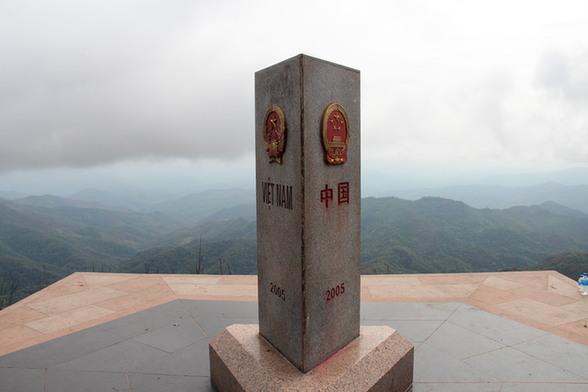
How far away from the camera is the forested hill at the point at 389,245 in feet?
152

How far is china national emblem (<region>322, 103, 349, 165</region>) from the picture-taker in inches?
117

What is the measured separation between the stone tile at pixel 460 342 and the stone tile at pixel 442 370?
165 millimetres

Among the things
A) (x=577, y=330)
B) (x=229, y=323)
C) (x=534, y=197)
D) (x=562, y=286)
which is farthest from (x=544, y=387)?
(x=534, y=197)

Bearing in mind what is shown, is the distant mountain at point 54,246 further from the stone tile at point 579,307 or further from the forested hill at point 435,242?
the stone tile at point 579,307

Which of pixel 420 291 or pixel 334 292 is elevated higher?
pixel 334 292

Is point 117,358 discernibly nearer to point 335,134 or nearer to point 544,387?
point 335,134

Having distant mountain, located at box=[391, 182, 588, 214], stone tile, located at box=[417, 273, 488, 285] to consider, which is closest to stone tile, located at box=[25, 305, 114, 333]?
stone tile, located at box=[417, 273, 488, 285]

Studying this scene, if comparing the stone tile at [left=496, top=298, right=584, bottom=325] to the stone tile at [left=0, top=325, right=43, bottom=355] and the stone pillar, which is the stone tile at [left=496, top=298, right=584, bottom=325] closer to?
the stone pillar

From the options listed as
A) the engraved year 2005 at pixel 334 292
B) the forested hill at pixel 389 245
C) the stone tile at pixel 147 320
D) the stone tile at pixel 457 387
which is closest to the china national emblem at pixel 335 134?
the engraved year 2005 at pixel 334 292

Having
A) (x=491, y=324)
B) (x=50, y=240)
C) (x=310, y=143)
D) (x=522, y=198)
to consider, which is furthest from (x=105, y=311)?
(x=522, y=198)

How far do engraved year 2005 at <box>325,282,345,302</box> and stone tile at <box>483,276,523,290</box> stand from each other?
4.76m

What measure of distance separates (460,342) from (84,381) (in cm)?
457

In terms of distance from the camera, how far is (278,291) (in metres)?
3.31

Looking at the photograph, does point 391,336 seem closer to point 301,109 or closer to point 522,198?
point 301,109
